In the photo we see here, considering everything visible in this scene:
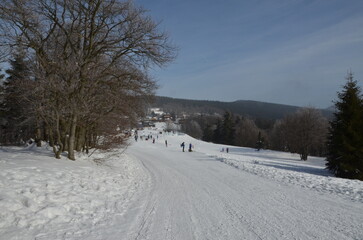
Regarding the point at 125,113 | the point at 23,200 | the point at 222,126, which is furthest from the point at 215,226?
the point at 222,126

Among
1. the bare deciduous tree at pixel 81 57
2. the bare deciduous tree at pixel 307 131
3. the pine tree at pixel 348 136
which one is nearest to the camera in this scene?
the bare deciduous tree at pixel 81 57

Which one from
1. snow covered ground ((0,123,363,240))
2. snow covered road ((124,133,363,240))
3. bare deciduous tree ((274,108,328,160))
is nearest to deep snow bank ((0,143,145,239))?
snow covered ground ((0,123,363,240))

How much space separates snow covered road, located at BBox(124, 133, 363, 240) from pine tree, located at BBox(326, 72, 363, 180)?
14.4 meters

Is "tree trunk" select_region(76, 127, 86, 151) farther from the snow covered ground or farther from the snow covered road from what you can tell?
the snow covered road

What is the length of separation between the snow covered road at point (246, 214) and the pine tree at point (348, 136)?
47.1 feet

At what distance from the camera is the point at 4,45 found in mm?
8727

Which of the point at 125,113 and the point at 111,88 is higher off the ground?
the point at 111,88

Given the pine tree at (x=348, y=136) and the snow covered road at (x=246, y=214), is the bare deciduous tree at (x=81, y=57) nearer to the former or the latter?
the snow covered road at (x=246, y=214)

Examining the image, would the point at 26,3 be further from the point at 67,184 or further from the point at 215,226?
the point at 215,226

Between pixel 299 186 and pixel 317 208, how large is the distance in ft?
9.21

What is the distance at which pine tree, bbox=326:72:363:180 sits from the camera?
1866 centimetres

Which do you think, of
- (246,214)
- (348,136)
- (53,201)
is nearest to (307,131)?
(348,136)

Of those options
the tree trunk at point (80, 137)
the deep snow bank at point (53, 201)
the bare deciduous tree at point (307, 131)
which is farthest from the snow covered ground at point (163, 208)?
the bare deciduous tree at point (307, 131)

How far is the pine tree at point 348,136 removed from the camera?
18.7 m
